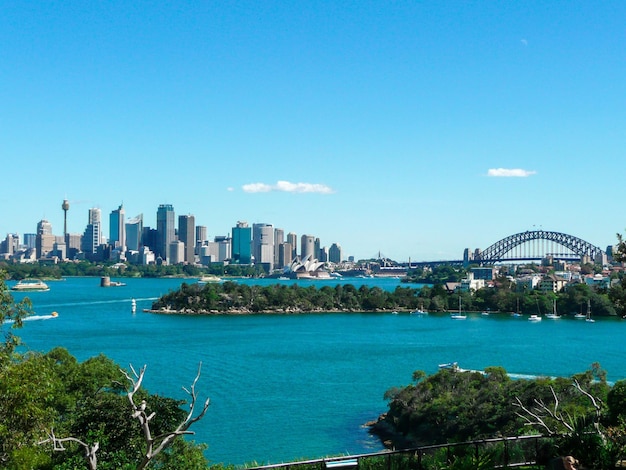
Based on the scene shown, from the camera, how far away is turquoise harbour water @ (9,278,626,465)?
14.1m

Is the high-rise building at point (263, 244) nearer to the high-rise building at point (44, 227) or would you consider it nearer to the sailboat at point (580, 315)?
the high-rise building at point (44, 227)

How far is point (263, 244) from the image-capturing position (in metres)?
125

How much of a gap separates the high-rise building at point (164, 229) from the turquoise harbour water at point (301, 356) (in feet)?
259

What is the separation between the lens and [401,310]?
46.2 m

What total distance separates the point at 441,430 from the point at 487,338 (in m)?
18.8

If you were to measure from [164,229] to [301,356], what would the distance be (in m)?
103

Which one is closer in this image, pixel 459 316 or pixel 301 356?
pixel 301 356

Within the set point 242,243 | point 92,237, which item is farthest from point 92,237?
point 242,243

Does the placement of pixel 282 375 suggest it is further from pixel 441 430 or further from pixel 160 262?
pixel 160 262

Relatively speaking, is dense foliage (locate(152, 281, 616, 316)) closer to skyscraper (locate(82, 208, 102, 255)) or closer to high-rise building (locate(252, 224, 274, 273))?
high-rise building (locate(252, 224, 274, 273))

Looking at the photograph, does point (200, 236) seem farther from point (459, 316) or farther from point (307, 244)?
point (459, 316)

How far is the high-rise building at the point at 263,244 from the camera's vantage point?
124312 mm

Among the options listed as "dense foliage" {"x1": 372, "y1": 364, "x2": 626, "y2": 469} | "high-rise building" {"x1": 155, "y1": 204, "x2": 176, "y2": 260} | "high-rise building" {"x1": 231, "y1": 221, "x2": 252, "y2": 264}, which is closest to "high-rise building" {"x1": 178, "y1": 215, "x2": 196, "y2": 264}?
"high-rise building" {"x1": 155, "y1": 204, "x2": 176, "y2": 260}

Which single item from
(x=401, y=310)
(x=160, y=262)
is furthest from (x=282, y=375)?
(x=160, y=262)
